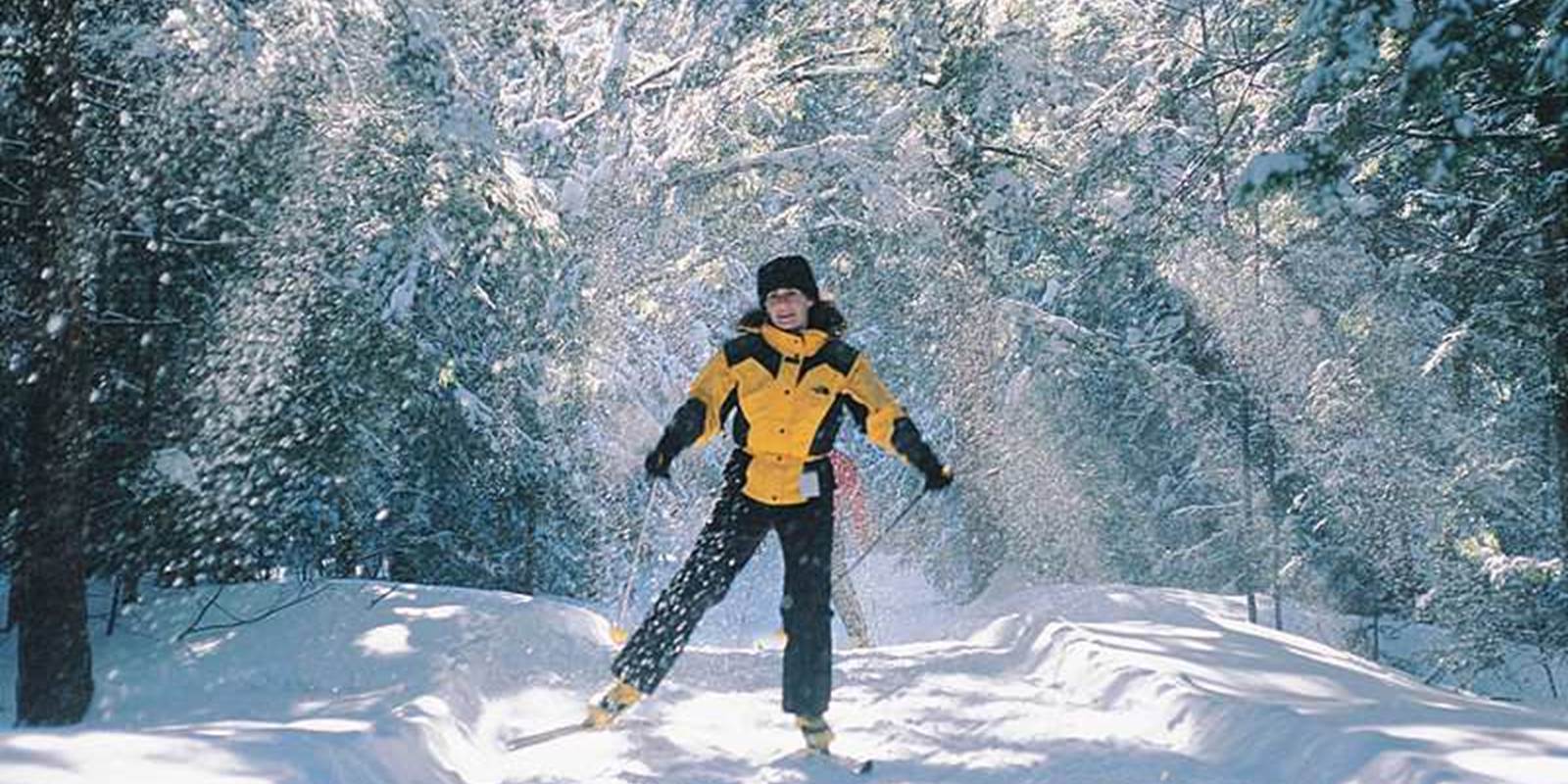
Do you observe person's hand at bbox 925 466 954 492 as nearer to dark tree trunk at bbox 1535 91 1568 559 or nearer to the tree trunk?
dark tree trunk at bbox 1535 91 1568 559

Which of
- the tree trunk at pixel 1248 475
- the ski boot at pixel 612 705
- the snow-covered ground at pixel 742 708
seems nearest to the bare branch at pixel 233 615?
the snow-covered ground at pixel 742 708

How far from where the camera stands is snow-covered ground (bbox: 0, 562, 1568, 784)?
14.6ft

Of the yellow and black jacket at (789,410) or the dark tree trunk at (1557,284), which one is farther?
the dark tree trunk at (1557,284)

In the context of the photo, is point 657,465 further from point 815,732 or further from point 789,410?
point 815,732

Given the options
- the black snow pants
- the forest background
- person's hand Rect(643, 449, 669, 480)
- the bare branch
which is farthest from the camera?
the bare branch

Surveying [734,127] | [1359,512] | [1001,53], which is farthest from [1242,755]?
[1359,512]

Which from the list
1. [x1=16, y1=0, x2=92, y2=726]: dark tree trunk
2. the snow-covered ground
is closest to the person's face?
the snow-covered ground

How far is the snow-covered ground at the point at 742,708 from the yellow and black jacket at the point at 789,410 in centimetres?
124

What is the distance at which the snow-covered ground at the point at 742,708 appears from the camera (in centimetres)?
444

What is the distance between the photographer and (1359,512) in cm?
1936

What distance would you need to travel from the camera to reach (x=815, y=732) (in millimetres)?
5656

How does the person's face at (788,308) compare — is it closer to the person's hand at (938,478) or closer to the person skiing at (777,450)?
the person skiing at (777,450)

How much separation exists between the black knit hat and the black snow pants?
32.5 inches

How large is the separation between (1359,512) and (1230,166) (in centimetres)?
861
